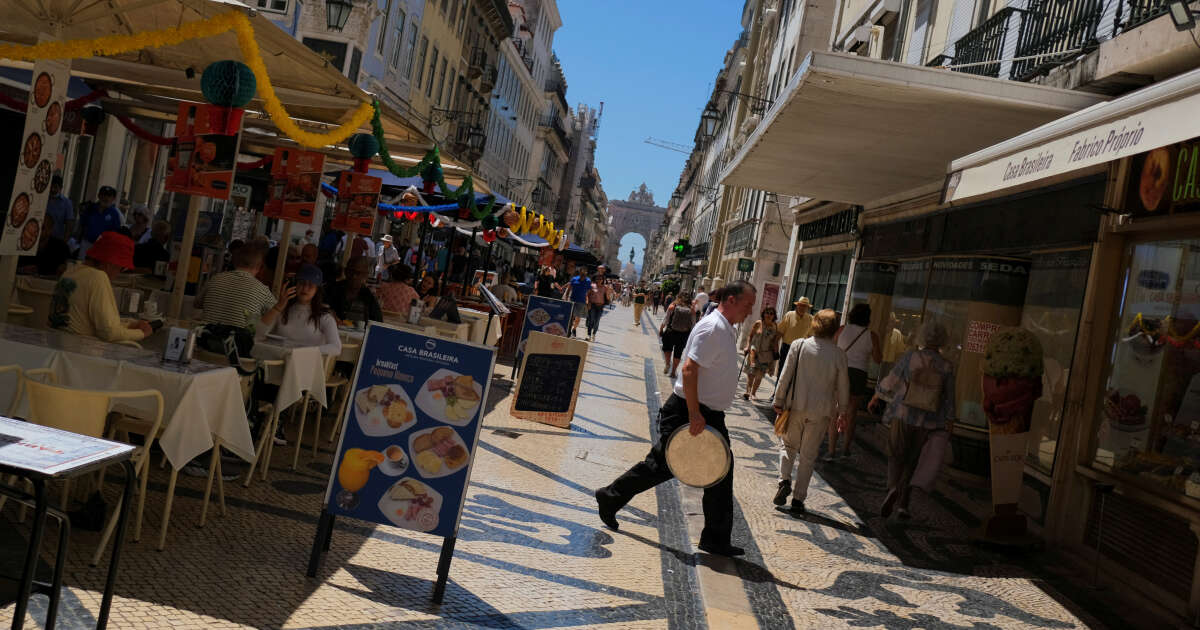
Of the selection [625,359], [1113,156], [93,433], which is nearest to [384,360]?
[93,433]

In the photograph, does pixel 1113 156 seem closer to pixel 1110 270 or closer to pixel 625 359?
pixel 1110 270

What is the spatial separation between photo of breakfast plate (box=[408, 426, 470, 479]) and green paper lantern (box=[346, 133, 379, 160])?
25.5ft

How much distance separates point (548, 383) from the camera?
11805mm

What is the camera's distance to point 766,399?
749 inches

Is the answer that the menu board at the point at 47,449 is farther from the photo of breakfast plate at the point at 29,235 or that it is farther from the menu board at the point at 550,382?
the menu board at the point at 550,382

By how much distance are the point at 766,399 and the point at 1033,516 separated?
962cm

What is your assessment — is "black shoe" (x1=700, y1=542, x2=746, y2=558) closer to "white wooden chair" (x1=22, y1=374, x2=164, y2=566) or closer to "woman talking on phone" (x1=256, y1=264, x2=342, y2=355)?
"woman talking on phone" (x1=256, y1=264, x2=342, y2=355)

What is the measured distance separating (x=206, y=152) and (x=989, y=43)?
926 cm

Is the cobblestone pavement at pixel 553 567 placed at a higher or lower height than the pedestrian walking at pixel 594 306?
lower

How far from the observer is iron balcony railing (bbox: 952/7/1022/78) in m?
12.7

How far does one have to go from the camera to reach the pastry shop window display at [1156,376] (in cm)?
767

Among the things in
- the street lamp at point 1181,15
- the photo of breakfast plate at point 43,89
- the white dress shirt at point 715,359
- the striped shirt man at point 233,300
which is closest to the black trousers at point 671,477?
the white dress shirt at point 715,359

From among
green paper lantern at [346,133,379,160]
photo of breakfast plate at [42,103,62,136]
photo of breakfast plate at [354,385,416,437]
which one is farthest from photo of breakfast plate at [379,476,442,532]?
green paper lantern at [346,133,379,160]

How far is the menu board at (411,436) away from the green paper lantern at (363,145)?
763 centimetres
